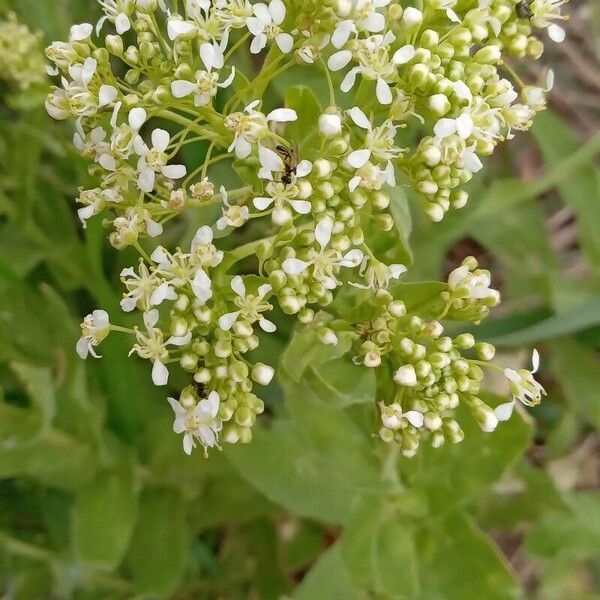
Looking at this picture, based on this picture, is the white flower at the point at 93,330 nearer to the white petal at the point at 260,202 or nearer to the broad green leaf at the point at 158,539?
the white petal at the point at 260,202

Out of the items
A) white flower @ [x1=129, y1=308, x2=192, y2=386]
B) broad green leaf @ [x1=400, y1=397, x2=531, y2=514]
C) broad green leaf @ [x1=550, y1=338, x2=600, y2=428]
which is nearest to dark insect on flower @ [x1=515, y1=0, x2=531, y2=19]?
white flower @ [x1=129, y1=308, x2=192, y2=386]

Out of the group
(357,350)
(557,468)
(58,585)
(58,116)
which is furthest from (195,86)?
(557,468)

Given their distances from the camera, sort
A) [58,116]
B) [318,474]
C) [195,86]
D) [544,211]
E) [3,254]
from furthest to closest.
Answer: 1. [544,211]
2. [3,254]
3. [318,474]
4. [58,116]
5. [195,86]

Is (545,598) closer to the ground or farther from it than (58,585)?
farther from it

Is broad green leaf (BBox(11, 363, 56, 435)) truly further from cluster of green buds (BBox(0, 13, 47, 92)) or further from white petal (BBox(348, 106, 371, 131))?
white petal (BBox(348, 106, 371, 131))

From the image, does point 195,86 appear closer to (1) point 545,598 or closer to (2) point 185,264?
(2) point 185,264

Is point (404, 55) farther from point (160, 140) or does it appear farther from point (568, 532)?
point (568, 532)
